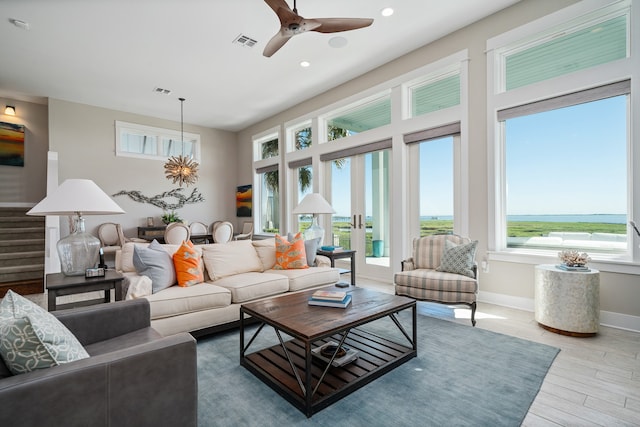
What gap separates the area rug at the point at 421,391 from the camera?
1658 millimetres

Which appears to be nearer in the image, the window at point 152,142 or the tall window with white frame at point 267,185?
the window at point 152,142

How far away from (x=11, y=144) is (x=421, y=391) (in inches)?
335

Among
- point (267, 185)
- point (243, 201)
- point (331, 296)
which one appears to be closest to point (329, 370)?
point (331, 296)

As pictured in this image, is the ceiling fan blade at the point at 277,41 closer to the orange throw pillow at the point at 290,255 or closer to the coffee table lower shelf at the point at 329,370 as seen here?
the orange throw pillow at the point at 290,255

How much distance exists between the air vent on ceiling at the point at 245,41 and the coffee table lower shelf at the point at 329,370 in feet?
12.3

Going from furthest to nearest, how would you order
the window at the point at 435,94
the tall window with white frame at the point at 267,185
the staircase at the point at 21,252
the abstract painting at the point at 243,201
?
the abstract painting at the point at 243,201, the tall window with white frame at the point at 267,185, the staircase at the point at 21,252, the window at the point at 435,94

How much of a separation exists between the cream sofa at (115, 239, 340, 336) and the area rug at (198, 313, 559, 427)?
0.27 metres

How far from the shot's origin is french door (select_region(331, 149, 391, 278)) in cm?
525

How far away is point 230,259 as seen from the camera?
3.41 m

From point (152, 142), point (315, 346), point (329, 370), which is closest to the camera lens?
point (329, 370)

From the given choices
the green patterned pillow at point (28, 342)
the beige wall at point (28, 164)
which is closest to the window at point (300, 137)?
the beige wall at point (28, 164)

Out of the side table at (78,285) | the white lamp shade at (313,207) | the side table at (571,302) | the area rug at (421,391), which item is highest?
the white lamp shade at (313,207)

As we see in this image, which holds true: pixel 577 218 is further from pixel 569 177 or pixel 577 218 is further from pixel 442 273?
pixel 442 273

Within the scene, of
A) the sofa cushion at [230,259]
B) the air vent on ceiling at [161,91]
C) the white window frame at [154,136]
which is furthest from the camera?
the white window frame at [154,136]
